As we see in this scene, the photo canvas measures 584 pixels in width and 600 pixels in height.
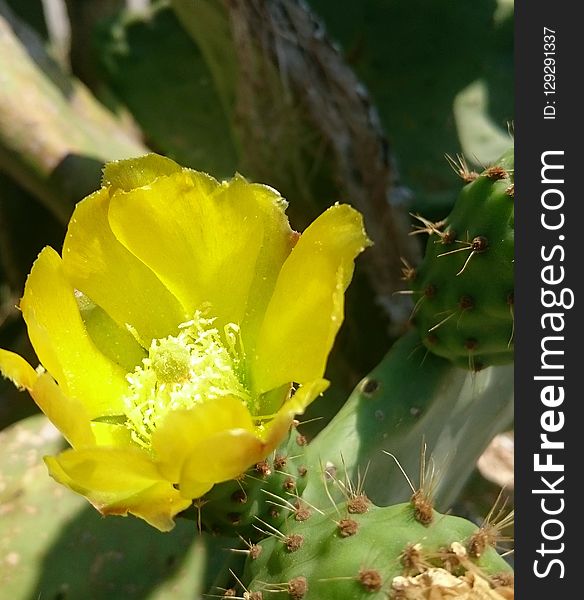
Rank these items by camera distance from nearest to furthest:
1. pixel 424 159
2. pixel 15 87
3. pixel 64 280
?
pixel 64 280 → pixel 15 87 → pixel 424 159

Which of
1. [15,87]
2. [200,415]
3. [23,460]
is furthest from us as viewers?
[15,87]

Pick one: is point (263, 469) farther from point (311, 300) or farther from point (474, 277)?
point (474, 277)

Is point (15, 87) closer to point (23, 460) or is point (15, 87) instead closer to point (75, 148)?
point (75, 148)

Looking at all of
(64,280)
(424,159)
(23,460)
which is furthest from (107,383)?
(424,159)

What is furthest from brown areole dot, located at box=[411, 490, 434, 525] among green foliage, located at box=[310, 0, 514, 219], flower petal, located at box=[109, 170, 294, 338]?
green foliage, located at box=[310, 0, 514, 219]

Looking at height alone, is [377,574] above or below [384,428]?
below

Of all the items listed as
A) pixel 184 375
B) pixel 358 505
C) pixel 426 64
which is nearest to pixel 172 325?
pixel 184 375

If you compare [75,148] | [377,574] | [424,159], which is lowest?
[377,574]

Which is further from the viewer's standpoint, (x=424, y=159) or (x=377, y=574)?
(x=424, y=159)
